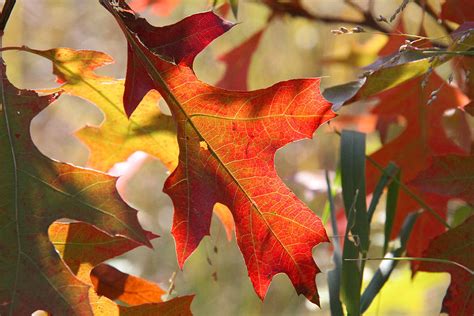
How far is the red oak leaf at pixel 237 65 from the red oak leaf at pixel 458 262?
688mm

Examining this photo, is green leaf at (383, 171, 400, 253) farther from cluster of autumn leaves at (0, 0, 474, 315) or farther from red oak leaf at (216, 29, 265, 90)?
red oak leaf at (216, 29, 265, 90)

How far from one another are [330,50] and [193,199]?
2.26 metres

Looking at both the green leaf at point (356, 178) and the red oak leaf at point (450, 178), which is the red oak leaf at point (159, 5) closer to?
the green leaf at point (356, 178)

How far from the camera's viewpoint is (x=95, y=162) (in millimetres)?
1174

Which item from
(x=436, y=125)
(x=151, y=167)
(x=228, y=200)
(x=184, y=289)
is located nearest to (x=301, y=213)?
(x=228, y=200)

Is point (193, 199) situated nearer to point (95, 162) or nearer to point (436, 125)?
point (95, 162)

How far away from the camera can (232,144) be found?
908mm

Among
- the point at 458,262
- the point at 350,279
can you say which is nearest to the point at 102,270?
the point at 350,279

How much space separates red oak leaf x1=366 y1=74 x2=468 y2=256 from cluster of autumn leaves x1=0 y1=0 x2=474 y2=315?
29 centimetres

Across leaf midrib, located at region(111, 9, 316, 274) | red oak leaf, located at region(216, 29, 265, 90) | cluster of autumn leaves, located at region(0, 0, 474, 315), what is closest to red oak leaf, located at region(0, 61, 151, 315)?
cluster of autumn leaves, located at region(0, 0, 474, 315)

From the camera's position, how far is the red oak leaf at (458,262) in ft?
3.10

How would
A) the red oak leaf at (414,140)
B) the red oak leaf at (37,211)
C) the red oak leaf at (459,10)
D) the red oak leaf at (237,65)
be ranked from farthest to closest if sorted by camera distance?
1. the red oak leaf at (237,65)
2. the red oak leaf at (414,140)
3. the red oak leaf at (459,10)
4. the red oak leaf at (37,211)

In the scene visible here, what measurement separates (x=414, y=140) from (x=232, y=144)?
509 mm

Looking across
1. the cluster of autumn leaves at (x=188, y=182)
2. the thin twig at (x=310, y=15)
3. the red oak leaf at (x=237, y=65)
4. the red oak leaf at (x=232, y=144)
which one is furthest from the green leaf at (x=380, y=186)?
the red oak leaf at (x=237, y=65)
